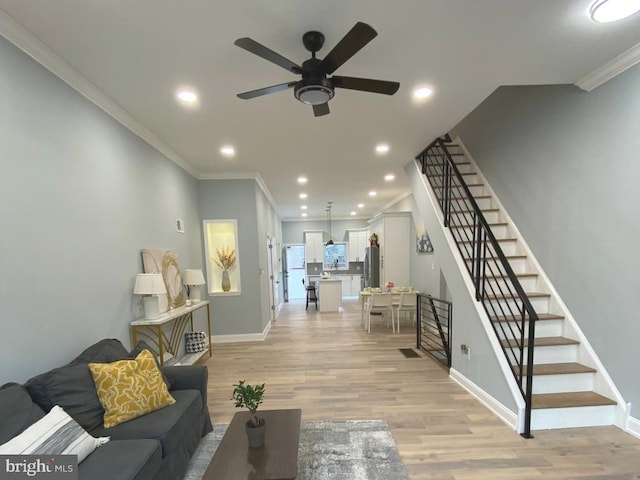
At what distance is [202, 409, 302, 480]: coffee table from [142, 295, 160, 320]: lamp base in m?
1.62

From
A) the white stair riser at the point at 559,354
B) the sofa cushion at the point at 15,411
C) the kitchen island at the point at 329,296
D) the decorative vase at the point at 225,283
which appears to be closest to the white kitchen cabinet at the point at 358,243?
the kitchen island at the point at 329,296

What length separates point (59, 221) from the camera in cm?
208

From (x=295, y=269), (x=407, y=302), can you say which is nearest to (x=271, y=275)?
(x=407, y=302)

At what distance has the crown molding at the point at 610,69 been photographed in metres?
2.17

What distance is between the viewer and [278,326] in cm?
636

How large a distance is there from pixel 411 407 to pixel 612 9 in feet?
11.1

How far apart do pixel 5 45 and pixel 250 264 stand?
387 centimetres

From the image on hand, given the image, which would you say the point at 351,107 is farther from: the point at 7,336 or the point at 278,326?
the point at 278,326

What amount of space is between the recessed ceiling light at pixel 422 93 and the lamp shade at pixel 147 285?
316cm

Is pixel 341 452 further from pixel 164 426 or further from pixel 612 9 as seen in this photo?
pixel 612 9

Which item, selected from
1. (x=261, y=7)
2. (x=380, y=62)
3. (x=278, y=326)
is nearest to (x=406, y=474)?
(x=380, y=62)

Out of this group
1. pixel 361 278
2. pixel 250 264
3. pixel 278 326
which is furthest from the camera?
pixel 361 278

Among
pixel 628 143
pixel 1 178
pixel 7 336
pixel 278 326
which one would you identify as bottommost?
pixel 278 326

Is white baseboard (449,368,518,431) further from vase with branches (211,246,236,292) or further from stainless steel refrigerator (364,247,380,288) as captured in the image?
stainless steel refrigerator (364,247,380,288)
